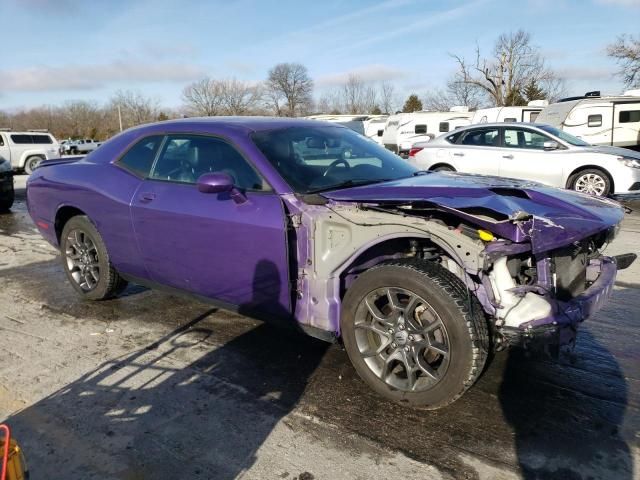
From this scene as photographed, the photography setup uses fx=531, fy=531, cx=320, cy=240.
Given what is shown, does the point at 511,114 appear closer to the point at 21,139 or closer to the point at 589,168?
the point at 589,168

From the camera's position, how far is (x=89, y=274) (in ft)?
16.0

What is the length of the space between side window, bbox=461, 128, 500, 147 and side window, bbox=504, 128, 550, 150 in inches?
7.9

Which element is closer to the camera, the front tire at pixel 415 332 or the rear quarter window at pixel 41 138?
the front tire at pixel 415 332

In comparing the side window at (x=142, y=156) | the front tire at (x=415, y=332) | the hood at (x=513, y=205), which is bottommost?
the front tire at (x=415, y=332)

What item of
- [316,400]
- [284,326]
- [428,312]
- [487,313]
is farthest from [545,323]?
[284,326]

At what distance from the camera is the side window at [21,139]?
21.8 m

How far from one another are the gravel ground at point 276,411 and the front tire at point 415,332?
0.17 meters

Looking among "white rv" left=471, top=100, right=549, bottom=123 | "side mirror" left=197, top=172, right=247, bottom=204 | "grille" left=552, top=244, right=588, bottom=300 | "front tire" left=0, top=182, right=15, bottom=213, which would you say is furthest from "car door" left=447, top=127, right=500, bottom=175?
"white rv" left=471, top=100, right=549, bottom=123

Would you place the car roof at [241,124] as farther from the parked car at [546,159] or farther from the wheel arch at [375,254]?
the parked car at [546,159]

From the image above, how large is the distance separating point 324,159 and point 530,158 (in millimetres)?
7523

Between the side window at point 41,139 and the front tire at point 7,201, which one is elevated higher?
the side window at point 41,139

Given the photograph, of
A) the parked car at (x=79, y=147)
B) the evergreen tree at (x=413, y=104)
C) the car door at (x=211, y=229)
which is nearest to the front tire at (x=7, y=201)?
the car door at (x=211, y=229)

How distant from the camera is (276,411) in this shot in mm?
2924

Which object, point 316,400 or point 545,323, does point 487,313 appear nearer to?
point 545,323
